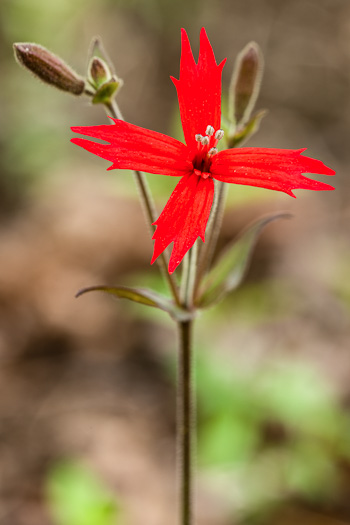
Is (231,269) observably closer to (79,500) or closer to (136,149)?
(136,149)

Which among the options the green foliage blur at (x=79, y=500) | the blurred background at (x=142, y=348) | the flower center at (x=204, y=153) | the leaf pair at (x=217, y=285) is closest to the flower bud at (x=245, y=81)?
the leaf pair at (x=217, y=285)

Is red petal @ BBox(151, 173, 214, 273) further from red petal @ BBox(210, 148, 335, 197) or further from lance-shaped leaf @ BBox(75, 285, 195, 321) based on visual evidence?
lance-shaped leaf @ BBox(75, 285, 195, 321)

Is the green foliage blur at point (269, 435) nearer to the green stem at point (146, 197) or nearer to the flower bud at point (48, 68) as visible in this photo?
the green stem at point (146, 197)

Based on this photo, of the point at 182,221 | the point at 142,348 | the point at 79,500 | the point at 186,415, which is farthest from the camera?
the point at 142,348

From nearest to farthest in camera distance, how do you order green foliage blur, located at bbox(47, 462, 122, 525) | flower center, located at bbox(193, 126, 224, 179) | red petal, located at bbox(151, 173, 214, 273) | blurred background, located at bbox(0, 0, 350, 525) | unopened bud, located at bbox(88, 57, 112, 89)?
1. red petal, located at bbox(151, 173, 214, 273)
2. flower center, located at bbox(193, 126, 224, 179)
3. unopened bud, located at bbox(88, 57, 112, 89)
4. green foliage blur, located at bbox(47, 462, 122, 525)
5. blurred background, located at bbox(0, 0, 350, 525)

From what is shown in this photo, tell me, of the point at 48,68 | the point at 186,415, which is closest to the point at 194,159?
the point at 48,68

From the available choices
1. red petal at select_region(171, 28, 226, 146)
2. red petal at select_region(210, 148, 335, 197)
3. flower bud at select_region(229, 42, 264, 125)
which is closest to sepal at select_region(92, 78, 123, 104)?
red petal at select_region(171, 28, 226, 146)
